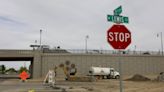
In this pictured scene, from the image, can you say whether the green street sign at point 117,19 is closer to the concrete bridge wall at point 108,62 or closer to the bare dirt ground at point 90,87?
the bare dirt ground at point 90,87

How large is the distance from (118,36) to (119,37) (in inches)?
1.8

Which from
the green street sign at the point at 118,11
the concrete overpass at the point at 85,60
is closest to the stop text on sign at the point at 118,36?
the green street sign at the point at 118,11

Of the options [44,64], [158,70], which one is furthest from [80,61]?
[158,70]

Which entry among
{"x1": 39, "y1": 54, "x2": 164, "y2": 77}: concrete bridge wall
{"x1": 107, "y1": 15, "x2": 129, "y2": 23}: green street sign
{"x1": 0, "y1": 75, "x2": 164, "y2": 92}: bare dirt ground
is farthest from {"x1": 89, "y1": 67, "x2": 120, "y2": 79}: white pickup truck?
{"x1": 107, "y1": 15, "x2": 129, "y2": 23}: green street sign

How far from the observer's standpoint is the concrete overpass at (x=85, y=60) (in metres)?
73.9

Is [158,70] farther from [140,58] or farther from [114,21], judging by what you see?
[114,21]

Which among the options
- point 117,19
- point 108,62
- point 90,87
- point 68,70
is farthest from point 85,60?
point 117,19

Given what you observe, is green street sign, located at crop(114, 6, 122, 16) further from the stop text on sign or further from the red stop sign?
the stop text on sign

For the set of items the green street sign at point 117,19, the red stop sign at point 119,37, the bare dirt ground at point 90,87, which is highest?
the green street sign at point 117,19

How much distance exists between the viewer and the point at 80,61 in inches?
3031

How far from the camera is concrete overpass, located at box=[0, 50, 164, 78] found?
243ft

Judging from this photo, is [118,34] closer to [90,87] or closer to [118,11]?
[118,11]

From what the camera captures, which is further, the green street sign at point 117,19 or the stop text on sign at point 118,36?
the green street sign at point 117,19

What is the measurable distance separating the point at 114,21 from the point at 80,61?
67531mm
